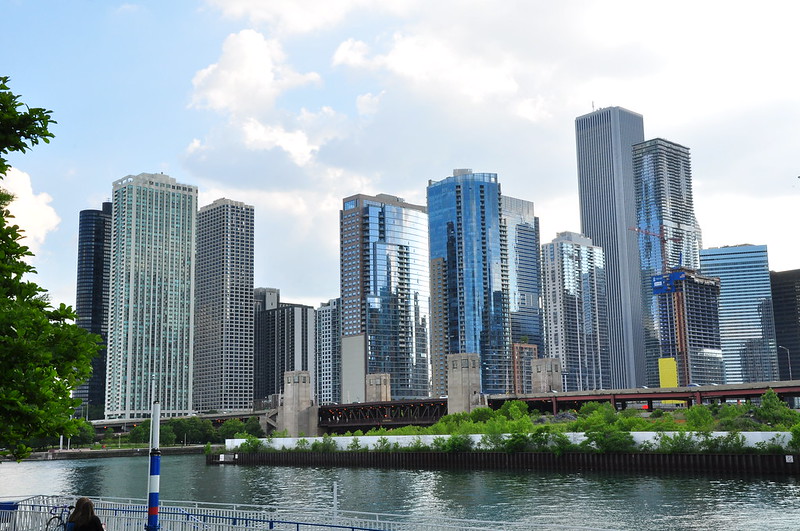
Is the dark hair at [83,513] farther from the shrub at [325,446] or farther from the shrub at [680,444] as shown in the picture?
the shrub at [325,446]

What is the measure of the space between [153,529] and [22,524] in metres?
20.9

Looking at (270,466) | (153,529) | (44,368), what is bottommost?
(270,466)

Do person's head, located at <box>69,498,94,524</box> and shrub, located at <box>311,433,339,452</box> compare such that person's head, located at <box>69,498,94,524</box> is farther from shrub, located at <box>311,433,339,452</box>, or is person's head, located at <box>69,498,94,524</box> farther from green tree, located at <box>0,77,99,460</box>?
shrub, located at <box>311,433,339,452</box>

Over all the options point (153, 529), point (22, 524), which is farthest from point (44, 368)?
point (22, 524)

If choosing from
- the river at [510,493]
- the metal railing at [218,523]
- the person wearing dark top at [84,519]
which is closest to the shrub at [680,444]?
the river at [510,493]

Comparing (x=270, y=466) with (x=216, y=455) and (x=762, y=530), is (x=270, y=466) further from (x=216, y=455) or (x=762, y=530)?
(x=762, y=530)

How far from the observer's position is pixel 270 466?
172625 millimetres

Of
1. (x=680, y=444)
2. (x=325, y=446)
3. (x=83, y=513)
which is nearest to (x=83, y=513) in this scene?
(x=83, y=513)

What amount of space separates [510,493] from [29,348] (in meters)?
75.5

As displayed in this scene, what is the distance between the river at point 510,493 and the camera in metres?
70.0

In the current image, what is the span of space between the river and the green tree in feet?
88.7

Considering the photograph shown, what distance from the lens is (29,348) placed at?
82.8 feet

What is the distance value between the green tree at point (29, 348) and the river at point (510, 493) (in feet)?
88.7

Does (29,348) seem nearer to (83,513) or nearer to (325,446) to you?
(83,513)
